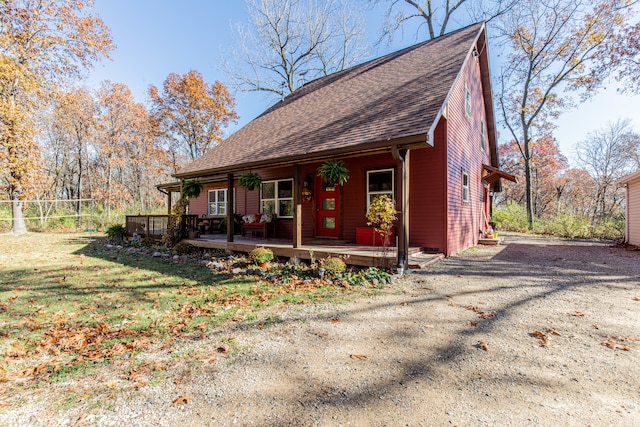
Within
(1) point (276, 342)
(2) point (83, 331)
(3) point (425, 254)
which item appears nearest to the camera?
(1) point (276, 342)

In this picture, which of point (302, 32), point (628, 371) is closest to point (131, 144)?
point (302, 32)

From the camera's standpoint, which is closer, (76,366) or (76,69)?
(76,366)

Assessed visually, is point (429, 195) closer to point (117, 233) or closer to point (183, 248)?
point (183, 248)

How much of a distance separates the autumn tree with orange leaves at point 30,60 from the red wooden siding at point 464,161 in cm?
1838

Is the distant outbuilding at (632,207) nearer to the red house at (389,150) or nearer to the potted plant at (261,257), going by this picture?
the red house at (389,150)

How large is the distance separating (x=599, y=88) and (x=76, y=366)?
89.6ft

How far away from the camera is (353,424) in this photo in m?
1.97

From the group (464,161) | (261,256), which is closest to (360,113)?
(464,161)

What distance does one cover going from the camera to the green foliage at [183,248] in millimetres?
9422

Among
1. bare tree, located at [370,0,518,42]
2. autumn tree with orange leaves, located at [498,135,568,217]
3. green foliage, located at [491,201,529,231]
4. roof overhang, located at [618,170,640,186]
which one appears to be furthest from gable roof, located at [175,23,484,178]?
autumn tree with orange leaves, located at [498,135,568,217]

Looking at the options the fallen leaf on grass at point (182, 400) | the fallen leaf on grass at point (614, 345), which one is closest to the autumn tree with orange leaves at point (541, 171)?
the fallen leaf on grass at point (614, 345)

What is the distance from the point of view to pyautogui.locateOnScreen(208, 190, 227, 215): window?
13766 mm

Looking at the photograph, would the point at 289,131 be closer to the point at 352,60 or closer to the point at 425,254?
the point at 425,254

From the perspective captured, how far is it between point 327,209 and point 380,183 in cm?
200
